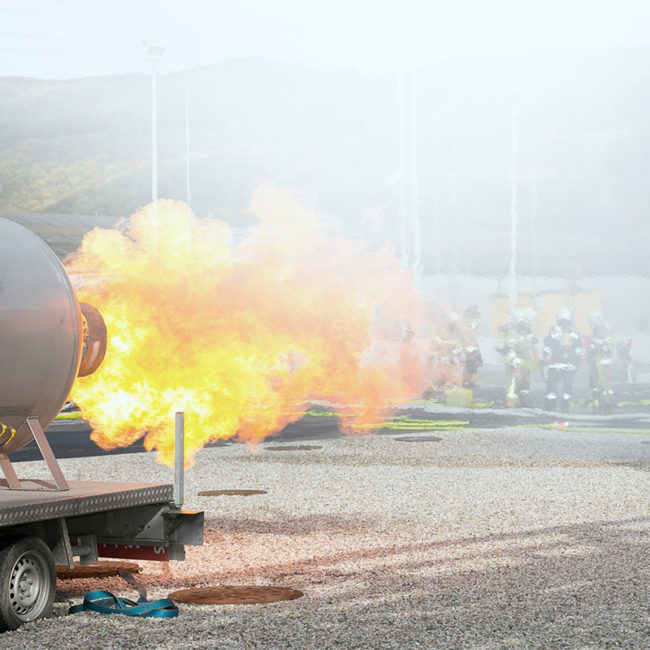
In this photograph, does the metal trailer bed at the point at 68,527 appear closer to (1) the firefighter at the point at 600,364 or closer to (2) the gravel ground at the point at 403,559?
(2) the gravel ground at the point at 403,559

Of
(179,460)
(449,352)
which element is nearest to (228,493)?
(179,460)

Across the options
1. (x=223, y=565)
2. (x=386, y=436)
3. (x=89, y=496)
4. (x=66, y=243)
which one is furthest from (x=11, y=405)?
(x=66, y=243)

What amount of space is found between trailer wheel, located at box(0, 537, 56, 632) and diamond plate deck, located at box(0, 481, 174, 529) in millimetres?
278

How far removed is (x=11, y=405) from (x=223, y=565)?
3114mm

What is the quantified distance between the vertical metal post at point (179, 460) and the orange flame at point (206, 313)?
228 cm

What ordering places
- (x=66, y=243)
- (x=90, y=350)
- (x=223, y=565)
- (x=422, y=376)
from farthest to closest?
(x=66, y=243), (x=422, y=376), (x=223, y=565), (x=90, y=350)

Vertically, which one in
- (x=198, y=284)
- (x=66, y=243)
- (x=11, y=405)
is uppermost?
(x=66, y=243)

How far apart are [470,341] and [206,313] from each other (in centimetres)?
2752

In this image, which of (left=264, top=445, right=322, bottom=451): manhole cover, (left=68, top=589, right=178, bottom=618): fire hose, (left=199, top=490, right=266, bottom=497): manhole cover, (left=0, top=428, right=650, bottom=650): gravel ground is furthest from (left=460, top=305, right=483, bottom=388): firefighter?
(left=68, top=589, right=178, bottom=618): fire hose

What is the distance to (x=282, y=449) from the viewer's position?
23.5 meters

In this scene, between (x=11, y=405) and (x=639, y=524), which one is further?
(x=639, y=524)

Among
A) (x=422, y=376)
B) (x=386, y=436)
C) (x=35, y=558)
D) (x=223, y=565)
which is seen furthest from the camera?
(x=422, y=376)

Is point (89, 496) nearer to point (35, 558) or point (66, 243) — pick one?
point (35, 558)

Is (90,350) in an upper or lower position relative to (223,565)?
upper
